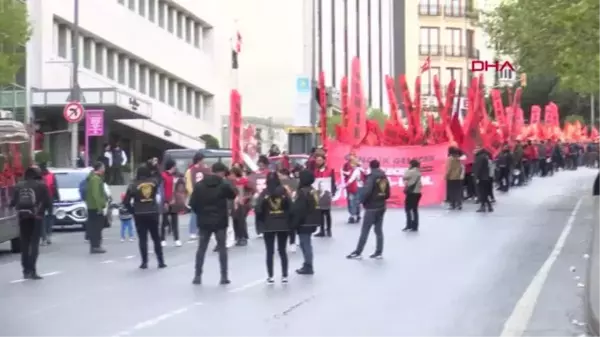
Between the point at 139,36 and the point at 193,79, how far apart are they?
26.4ft

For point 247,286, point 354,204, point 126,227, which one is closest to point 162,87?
point 354,204

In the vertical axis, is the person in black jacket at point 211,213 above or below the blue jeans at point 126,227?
above

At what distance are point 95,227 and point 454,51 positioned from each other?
90.6 meters

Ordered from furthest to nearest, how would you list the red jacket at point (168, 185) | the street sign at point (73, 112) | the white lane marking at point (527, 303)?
the street sign at point (73, 112)
the red jacket at point (168, 185)
the white lane marking at point (527, 303)

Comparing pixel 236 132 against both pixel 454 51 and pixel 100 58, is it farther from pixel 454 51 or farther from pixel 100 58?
pixel 454 51

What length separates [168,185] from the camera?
26625mm

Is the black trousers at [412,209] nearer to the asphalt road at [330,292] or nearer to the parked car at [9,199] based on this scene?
the asphalt road at [330,292]

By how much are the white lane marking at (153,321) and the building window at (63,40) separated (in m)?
37.1

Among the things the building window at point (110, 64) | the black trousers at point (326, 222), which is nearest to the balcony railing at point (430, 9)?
the building window at point (110, 64)

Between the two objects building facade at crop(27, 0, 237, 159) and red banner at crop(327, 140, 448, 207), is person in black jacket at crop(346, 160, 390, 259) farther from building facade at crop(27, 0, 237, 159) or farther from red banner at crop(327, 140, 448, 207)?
building facade at crop(27, 0, 237, 159)

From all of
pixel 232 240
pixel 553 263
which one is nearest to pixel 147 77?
pixel 232 240

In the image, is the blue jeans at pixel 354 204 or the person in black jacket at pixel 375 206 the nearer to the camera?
the person in black jacket at pixel 375 206

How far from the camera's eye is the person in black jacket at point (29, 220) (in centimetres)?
1947

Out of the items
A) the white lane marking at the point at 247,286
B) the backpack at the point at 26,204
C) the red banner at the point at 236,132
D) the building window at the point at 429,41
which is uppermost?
the building window at the point at 429,41
